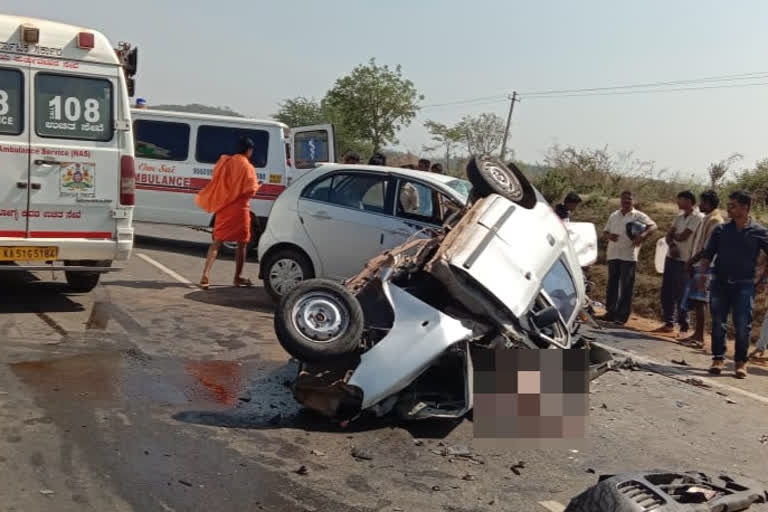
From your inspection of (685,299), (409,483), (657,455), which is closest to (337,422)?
(409,483)

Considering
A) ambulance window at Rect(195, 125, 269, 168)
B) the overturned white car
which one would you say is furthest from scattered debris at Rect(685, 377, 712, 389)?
ambulance window at Rect(195, 125, 269, 168)

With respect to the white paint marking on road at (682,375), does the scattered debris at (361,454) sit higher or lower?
higher

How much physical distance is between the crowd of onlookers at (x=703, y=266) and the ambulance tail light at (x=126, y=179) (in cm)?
549

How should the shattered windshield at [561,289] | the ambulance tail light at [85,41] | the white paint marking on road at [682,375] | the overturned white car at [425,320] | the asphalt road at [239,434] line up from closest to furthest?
the asphalt road at [239,434] → the overturned white car at [425,320] → the shattered windshield at [561,289] → the white paint marking on road at [682,375] → the ambulance tail light at [85,41]

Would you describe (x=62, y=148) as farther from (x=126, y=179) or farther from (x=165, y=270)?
(x=165, y=270)

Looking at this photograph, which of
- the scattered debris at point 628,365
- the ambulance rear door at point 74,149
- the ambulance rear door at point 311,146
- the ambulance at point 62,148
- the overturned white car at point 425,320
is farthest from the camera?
the ambulance rear door at point 311,146

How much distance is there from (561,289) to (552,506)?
7.16ft

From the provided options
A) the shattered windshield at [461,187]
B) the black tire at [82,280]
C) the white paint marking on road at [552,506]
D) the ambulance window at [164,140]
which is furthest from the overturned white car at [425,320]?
the ambulance window at [164,140]

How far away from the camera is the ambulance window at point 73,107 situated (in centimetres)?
782

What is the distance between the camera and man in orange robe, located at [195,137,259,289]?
33.6 ft

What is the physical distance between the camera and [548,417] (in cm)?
523

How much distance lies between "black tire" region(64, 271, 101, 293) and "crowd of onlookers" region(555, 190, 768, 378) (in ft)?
19.2

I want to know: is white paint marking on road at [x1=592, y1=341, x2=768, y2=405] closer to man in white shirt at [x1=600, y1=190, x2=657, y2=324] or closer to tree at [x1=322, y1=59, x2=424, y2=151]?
man in white shirt at [x1=600, y1=190, x2=657, y2=324]

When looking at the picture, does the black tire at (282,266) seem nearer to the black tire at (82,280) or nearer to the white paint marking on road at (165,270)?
the white paint marking on road at (165,270)
